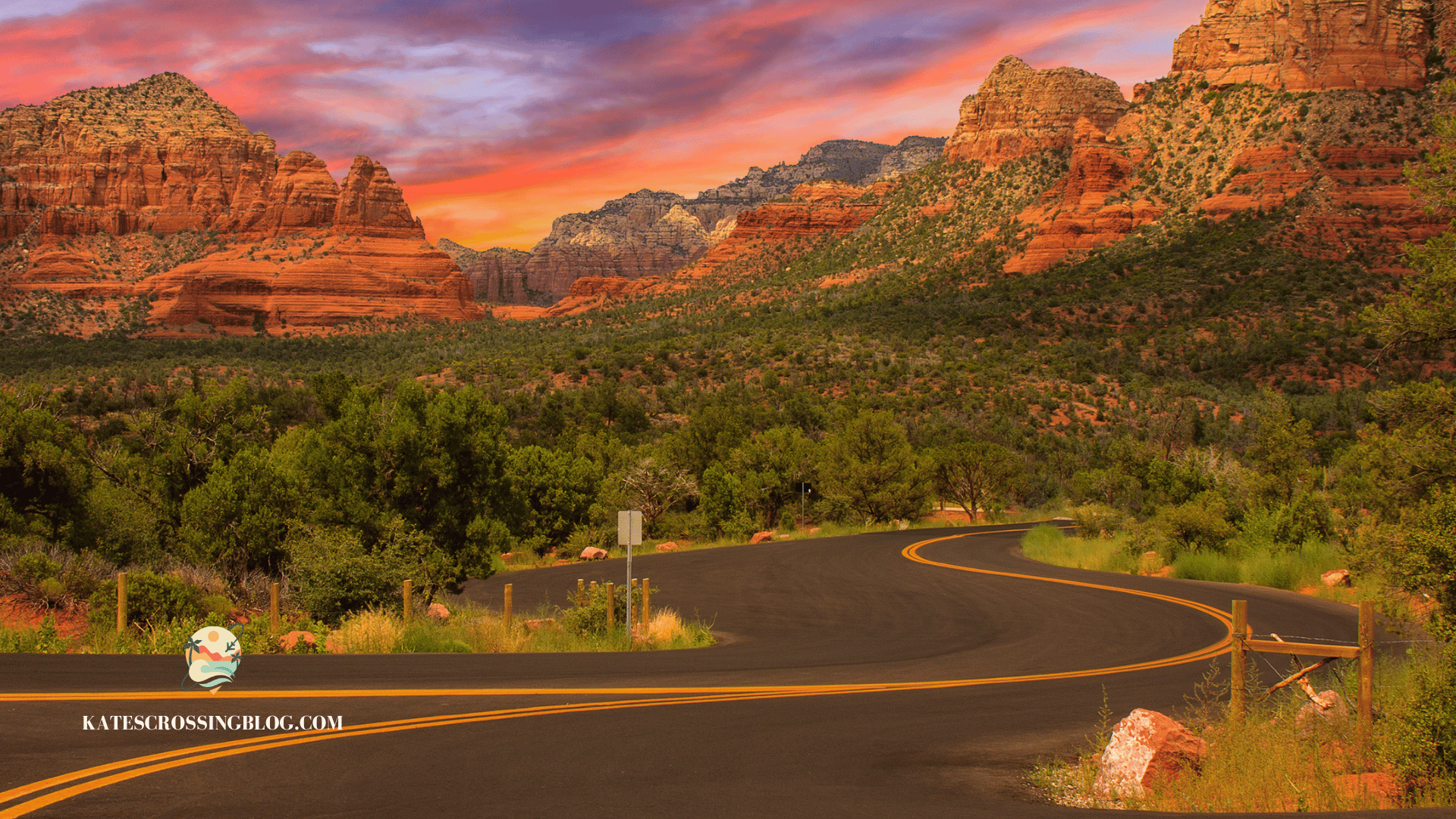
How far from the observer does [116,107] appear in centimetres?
15188

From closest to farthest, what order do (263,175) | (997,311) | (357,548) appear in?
(357,548) < (997,311) < (263,175)

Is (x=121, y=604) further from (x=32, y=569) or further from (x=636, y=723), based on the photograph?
(x=636, y=723)

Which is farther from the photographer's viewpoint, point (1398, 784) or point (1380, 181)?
point (1380, 181)

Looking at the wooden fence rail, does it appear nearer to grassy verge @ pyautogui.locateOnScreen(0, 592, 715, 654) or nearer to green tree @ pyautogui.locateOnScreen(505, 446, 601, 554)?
grassy verge @ pyautogui.locateOnScreen(0, 592, 715, 654)

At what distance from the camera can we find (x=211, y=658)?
1048 cm

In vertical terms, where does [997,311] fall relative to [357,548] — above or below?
above

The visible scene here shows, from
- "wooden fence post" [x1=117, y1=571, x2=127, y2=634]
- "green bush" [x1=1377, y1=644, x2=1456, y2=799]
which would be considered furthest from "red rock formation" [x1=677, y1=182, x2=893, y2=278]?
"green bush" [x1=1377, y1=644, x2=1456, y2=799]

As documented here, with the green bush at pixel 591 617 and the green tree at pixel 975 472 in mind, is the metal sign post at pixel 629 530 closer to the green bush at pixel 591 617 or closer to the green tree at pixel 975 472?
the green bush at pixel 591 617

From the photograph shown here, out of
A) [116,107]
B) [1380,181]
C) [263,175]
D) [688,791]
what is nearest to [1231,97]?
[1380,181]

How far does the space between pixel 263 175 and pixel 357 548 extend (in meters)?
154

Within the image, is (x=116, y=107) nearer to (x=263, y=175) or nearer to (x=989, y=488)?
(x=263, y=175)

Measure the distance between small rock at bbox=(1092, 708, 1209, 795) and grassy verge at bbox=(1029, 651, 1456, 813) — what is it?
2.5 inches

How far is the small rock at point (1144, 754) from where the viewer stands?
21.8 ft

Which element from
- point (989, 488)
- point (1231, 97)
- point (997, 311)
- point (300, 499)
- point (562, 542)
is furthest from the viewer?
point (1231, 97)
